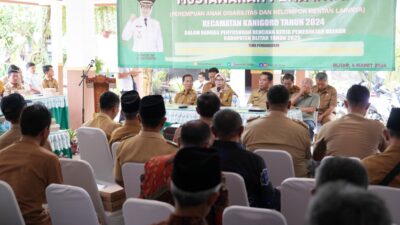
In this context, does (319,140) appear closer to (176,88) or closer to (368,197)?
(368,197)

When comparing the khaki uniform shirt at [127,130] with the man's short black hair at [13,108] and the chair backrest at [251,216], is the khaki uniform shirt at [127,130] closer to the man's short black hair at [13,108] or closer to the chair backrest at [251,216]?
the man's short black hair at [13,108]

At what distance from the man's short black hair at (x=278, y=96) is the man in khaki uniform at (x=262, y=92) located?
335 cm

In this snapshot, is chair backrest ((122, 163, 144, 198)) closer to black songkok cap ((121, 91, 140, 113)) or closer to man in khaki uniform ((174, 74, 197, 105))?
black songkok cap ((121, 91, 140, 113))

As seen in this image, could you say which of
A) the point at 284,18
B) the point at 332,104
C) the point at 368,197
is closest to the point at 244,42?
the point at 284,18

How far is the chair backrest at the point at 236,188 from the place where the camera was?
9.50ft

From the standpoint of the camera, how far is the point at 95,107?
31.4 feet

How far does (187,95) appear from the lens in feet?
27.6

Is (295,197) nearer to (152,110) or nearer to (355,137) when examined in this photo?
(152,110)

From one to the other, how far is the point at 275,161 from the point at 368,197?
2490 millimetres

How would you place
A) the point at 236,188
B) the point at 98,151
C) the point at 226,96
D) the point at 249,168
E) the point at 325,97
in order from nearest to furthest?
the point at 236,188, the point at 249,168, the point at 98,151, the point at 226,96, the point at 325,97

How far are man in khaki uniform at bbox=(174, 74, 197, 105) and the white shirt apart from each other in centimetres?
77

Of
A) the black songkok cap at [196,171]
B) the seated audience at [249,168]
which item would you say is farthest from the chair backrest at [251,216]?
the seated audience at [249,168]

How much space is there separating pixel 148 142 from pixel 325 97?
4.98 meters

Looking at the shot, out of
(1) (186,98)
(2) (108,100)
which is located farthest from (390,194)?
(1) (186,98)
